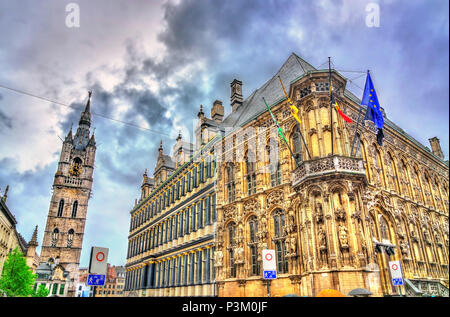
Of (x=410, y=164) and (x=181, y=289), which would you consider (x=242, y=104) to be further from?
(x=181, y=289)

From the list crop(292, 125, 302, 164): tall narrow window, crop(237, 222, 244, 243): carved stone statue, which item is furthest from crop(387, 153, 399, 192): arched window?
crop(237, 222, 244, 243): carved stone statue

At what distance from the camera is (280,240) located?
2059 cm

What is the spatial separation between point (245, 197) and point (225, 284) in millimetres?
6591

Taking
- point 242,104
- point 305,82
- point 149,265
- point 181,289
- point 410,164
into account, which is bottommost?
point 181,289

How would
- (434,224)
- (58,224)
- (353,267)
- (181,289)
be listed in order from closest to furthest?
(353,267) → (434,224) → (181,289) → (58,224)

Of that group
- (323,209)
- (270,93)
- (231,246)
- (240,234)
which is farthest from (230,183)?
(323,209)

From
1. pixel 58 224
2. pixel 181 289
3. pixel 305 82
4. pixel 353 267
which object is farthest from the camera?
pixel 58 224

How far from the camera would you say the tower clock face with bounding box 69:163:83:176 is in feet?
257

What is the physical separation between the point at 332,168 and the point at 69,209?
69443 millimetres

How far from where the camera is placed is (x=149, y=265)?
128 ft

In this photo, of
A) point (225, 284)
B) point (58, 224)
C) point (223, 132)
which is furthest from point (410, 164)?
point (58, 224)

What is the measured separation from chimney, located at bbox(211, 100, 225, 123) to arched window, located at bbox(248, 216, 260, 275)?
16543 millimetres

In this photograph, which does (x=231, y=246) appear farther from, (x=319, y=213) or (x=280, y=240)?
(x=319, y=213)

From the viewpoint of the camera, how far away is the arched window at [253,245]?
22.0 meters
